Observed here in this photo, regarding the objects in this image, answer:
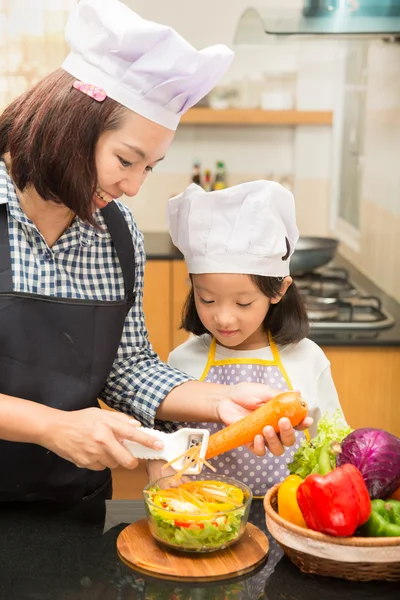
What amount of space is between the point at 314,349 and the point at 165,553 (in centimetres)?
68

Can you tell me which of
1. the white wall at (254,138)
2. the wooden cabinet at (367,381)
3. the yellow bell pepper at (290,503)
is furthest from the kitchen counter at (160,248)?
the yellow bell pepper at (290,503)

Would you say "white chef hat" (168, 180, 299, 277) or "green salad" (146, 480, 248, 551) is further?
"white chef hat" (168, 180, 299, 277)

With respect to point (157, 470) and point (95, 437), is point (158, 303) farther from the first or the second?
point (95, 437)

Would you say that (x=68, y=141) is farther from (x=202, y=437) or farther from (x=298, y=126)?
(x=298, y=126)

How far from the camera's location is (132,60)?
1458 mm

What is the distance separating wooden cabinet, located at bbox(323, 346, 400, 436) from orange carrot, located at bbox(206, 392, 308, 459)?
62.0 inches

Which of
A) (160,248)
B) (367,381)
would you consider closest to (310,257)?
(367,381)

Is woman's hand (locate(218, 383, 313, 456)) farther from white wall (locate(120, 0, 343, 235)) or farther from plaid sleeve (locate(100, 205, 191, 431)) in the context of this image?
white wall (locate(120, 0, 343, 235))

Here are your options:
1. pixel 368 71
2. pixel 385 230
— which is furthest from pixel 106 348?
pixel 368 71

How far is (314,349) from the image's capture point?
1.88m

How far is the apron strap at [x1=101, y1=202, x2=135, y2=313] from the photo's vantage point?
5.44ft

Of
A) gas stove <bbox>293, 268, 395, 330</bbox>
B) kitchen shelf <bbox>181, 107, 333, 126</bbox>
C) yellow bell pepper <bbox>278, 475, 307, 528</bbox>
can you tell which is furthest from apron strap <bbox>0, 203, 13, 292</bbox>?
kitchen shelf <bbox>181, 107, 333, 126</bbox>

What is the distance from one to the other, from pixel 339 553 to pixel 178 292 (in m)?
2.35

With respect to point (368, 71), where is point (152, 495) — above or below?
below
